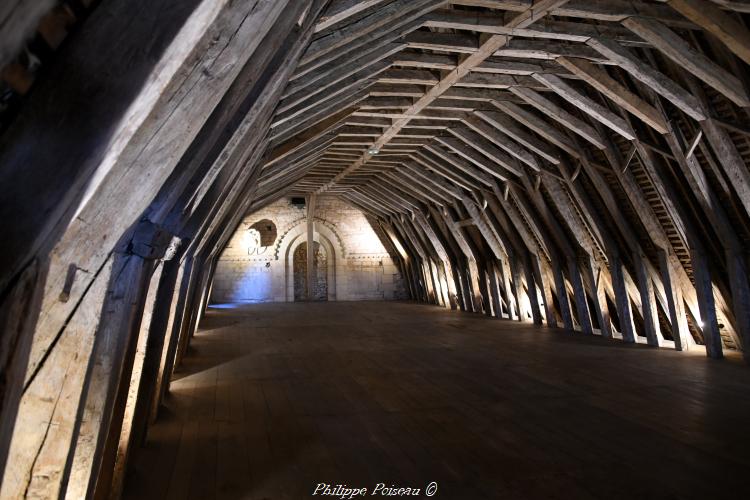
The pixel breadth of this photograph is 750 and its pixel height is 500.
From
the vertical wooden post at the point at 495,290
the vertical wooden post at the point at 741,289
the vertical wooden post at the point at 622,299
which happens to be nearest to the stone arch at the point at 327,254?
the vertical wooden post at the point at 495,290

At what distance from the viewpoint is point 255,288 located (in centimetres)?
1512

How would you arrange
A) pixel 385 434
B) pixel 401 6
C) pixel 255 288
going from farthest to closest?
1. pixel 255 288
2. pixel 401 6
3. pixel 385 434

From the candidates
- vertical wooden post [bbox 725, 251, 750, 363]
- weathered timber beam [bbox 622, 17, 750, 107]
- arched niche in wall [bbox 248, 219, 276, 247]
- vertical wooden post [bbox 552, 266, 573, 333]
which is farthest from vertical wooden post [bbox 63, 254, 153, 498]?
arched niche in wall [bbox 248, 219, 276, 247]

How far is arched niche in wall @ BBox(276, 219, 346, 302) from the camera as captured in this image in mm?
15242

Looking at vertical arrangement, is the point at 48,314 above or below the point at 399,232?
below

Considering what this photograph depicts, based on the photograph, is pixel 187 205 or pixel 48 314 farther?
pixel 187 205

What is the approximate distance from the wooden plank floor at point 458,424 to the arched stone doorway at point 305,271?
9383 millimetres

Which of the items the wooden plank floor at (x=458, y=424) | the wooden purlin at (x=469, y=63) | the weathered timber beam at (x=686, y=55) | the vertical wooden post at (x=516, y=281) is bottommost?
the wooden plank floor at (x=458, y=424)

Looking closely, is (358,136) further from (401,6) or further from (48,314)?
(48,314)

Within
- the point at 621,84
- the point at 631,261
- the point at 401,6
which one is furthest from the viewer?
the point at 631,261

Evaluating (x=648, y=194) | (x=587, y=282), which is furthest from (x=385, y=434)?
(x=587, y=282)

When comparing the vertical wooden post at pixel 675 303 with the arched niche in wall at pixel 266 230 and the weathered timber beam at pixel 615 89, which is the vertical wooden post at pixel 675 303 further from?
the arched niche in wall at pixel 266 230

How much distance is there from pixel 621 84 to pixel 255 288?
12.1 m

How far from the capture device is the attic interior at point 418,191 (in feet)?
2.93
